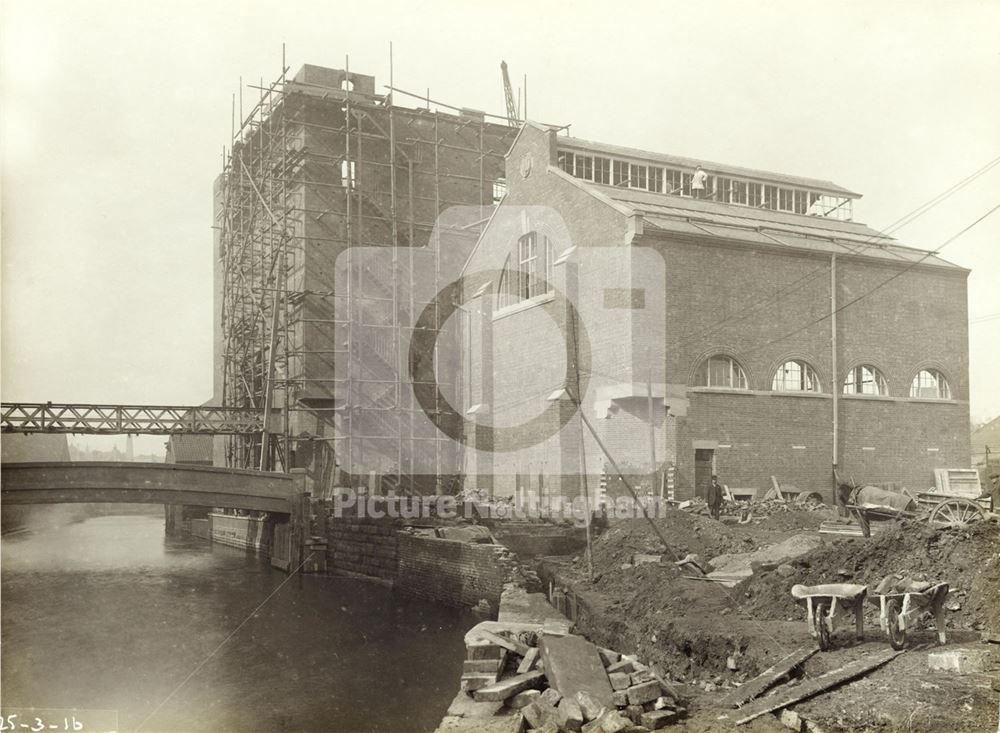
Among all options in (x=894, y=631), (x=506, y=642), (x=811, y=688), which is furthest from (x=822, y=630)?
(x=506, y=642)

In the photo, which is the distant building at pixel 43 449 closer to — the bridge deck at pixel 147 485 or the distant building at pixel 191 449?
the distant building at pixel 191 449

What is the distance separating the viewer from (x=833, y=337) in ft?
74.3

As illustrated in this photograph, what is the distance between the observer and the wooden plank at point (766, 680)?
8125 mm

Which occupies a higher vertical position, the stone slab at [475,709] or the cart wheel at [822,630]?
the cart wheel at [822,630]

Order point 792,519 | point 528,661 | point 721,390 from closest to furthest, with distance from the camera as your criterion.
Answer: point 528,661, point 792,519, point 721,390

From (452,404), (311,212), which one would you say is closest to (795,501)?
(452,404)


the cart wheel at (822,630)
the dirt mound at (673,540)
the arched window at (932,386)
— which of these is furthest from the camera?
the arched window at (932,386)

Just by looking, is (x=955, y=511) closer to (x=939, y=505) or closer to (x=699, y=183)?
(x=939, y=505)

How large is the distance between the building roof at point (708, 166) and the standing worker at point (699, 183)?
0.67 metres

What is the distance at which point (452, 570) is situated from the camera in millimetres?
18984

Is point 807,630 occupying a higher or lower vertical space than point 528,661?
higher

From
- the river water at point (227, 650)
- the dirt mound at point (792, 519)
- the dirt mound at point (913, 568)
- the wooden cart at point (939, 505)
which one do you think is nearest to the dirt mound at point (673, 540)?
the dirt mound at point (792, 519)

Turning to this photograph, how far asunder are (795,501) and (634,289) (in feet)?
22.1

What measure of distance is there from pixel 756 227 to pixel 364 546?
48.5 ft
